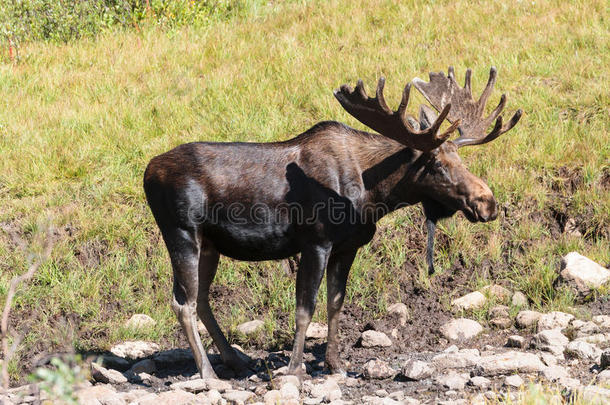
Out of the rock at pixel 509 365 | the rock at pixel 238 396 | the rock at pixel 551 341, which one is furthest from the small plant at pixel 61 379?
the rock at pixel 551 341

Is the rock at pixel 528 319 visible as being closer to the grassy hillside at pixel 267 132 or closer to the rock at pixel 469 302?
the grassy hillside at pixel 267 132

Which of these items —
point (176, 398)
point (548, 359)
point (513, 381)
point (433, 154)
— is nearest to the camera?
point (176, 398)

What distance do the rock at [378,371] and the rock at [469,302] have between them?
4.92 ft

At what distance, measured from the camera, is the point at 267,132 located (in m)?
9.01

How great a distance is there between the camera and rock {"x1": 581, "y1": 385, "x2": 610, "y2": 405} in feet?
13.7

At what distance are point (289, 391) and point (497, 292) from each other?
107 inches

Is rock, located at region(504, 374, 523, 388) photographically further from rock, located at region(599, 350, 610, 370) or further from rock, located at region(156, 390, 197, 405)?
rock, located at region(156, 390, 197, 405)

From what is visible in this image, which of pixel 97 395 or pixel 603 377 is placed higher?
pixel 603 377

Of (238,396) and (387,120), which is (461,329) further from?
(238,396)

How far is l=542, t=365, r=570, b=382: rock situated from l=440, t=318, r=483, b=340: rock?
4.27ft

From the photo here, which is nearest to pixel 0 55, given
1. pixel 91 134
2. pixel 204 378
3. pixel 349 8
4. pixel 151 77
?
pixel 151 77

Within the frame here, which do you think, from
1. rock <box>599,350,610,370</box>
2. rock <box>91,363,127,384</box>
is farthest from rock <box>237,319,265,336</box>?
rock <box>599,350,610,370</box>

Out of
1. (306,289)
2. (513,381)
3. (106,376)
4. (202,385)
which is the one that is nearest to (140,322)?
(106,376)

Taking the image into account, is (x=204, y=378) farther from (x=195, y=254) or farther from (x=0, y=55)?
(x=0, y=55)
